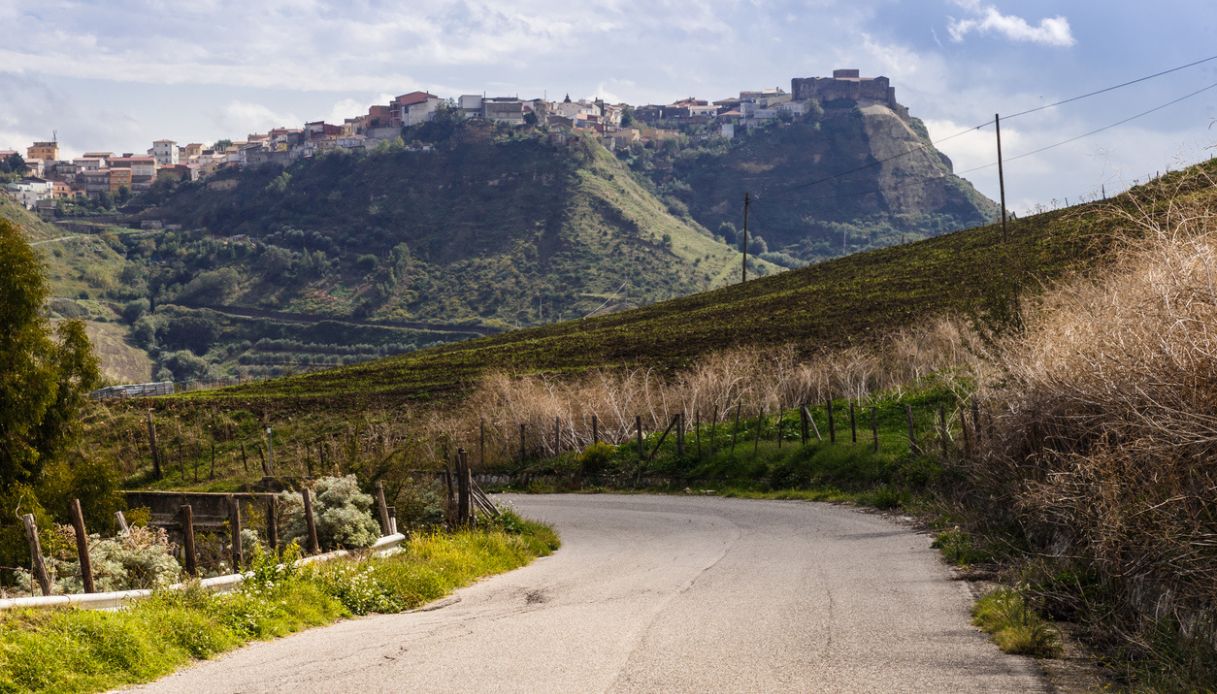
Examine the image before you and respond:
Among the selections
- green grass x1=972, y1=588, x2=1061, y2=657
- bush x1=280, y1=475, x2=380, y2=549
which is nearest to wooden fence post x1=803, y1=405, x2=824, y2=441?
bush x1=280, y1=475, x2=380, y2=549

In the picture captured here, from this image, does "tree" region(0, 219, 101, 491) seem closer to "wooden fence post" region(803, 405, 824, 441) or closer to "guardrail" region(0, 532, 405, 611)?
"guardrail" region(0, 532, 405, 611)

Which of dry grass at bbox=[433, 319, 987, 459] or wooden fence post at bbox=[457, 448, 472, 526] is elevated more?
dry grass at bbox=[433, 319, 987, 459]

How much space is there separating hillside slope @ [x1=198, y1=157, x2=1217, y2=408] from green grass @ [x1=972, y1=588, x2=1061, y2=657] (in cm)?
3843

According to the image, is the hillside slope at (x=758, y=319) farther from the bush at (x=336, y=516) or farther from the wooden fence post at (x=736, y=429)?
the bush at (x=336, y=516)

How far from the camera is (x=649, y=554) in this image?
22.1m

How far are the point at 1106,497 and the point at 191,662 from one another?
8553mm

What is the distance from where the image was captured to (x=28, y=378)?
28641mm

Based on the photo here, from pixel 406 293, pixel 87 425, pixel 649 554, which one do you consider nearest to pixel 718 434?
pixel 649 554

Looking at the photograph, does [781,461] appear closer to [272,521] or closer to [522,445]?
[522,445]

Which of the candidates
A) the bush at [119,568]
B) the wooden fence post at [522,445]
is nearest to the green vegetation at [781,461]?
the wooden fence post at [522,445]

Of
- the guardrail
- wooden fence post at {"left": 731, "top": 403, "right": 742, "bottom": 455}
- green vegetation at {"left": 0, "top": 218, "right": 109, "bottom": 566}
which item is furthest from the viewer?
wooden fence post at {"left": 731, "top": 403, "right": 742, "bottom": 455}

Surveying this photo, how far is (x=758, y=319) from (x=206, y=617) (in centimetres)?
5777

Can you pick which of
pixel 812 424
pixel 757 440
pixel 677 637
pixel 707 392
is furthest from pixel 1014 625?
pixel 707 392

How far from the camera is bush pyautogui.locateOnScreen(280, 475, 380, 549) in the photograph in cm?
1991
